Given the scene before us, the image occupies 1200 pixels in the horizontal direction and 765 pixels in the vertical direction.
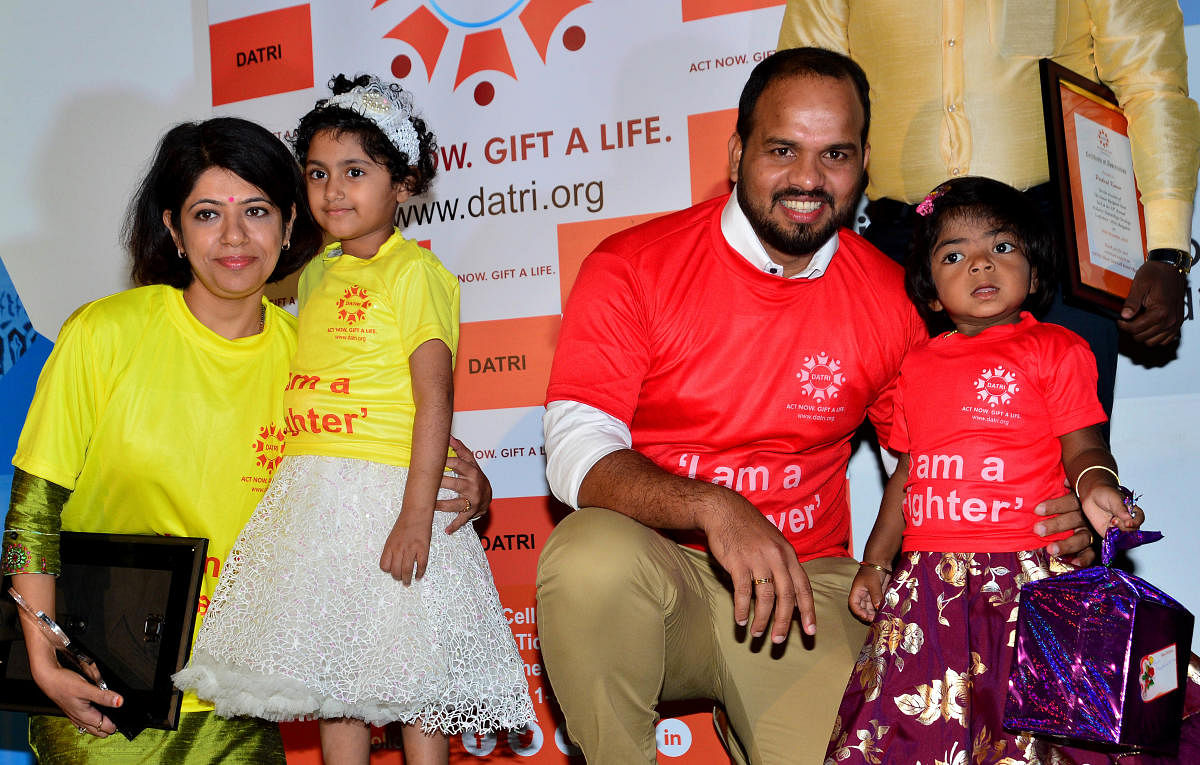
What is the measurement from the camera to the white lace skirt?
2.11 meters

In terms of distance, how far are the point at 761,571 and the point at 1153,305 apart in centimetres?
126

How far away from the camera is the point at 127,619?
88.8 inches

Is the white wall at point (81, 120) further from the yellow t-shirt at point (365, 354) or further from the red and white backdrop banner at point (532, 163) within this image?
the yellow t-shirt at point (365, 354)

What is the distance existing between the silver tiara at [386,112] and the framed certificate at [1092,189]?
1.45m

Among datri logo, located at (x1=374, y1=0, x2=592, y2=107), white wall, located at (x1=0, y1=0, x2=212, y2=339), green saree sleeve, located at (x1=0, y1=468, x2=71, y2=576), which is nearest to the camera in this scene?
green saree sleeve, located at (x1=0, y1=468, x2=71, y2=576)

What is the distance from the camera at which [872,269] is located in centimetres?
241

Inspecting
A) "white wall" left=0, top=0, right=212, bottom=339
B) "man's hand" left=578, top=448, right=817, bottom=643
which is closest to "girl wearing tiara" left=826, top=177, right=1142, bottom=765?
"man's hand" left=578, top=448, right=817, bottom=643

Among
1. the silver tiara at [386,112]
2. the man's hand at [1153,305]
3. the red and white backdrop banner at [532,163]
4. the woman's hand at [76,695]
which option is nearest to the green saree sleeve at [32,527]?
the woman's hand at [76,695]

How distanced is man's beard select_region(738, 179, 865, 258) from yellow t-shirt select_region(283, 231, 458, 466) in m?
0.73

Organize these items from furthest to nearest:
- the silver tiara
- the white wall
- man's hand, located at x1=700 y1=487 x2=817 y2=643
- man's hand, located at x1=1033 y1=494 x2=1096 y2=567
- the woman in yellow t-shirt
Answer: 1. the white wall
2. the silver tiara
3. the woman in yellow t-shirt
4. man's hand, located at x1=1033 y1=494 x2=1096 y2=567
5. man's hand, located at x1=700 y1=487 x2=817 y2=643

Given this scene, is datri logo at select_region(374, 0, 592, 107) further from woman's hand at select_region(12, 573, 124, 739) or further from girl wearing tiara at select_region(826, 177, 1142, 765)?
woman's hand at select_region(12, 573, 124, 739)

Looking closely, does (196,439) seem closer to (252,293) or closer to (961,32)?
(252,293)

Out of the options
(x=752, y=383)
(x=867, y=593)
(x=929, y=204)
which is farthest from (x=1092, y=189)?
(x=867, y=593)

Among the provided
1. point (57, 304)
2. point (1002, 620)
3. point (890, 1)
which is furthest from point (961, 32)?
point (57, 304)
